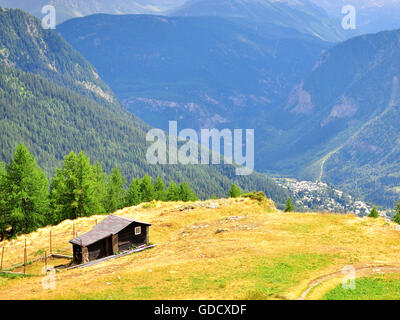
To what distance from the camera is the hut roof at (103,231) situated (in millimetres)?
51834

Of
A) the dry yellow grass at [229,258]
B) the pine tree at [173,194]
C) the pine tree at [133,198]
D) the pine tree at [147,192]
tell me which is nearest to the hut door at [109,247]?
the dry yellow grass at [229,258]

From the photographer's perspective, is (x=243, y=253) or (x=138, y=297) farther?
(x=243, y=253)

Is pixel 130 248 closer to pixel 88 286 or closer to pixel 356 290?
pixel 88 286

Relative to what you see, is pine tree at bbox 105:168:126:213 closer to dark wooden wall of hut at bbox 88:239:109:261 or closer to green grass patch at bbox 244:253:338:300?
dark wooden wall of hut at bbox 88:239:109:261

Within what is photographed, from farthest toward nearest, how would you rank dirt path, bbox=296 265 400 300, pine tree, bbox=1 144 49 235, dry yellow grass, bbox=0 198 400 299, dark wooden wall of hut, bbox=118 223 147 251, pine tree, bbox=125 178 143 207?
pine tree, bbox=125 178 143 207 < pine tree, bbox=1 144 49 235 < dark wooden wall of hut, bbox=118 223 147 251 < dirt path, bbox=296 265 400 300 < dry yellow grass, bbox=0 198 400 299

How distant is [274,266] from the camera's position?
41.6 metres

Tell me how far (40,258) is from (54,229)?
60.3 feet

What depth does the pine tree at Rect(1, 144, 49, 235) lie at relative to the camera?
254 ft

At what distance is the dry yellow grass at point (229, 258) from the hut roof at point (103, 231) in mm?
3678

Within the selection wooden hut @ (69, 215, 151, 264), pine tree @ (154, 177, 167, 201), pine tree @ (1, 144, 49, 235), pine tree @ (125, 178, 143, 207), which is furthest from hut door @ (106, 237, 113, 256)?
pine tree @ (154, 177, 167, 201)

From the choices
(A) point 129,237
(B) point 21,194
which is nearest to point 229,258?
(A) point 129,237

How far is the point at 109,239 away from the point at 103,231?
134 centimetres
